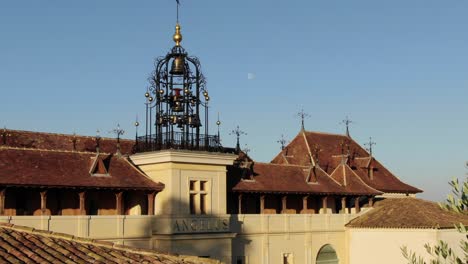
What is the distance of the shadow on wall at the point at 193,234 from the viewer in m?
30.2

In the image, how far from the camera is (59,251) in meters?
12.3

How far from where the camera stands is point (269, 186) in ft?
121

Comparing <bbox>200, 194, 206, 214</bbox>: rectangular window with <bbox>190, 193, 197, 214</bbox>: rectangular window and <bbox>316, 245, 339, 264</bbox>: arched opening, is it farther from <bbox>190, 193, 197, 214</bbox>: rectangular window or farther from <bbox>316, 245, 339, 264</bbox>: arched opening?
<bbox>316, 245, 339, 264</bbox>: arched opening

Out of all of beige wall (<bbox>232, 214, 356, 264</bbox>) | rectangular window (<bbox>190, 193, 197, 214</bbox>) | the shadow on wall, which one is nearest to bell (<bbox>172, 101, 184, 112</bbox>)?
rectangular window (<bbox>190, 193, 197, 214</bbox>)

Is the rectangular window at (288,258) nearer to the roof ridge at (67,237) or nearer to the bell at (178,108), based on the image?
the bell at (178,108)

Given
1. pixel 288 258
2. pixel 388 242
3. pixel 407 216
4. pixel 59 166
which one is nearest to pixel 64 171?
pixel 59 166

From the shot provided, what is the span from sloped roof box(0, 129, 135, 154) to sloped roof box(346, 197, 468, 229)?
14.5 metres

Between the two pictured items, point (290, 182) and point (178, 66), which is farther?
point (290, 182)

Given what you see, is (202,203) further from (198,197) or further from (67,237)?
(67,237)

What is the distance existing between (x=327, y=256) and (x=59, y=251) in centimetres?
2925

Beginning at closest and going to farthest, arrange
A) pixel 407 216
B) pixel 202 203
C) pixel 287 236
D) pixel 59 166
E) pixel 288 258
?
pixel 59 166
pixel 202 203
pixel 287 236
pixel 288 258
pixel 407 216

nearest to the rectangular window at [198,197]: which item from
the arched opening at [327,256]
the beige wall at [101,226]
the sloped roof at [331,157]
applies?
the beige wall at [101,226]

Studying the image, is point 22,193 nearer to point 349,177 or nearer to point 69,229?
point 69,229

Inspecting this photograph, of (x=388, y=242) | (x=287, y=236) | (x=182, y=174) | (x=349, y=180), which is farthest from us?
(x=349, y=180)
